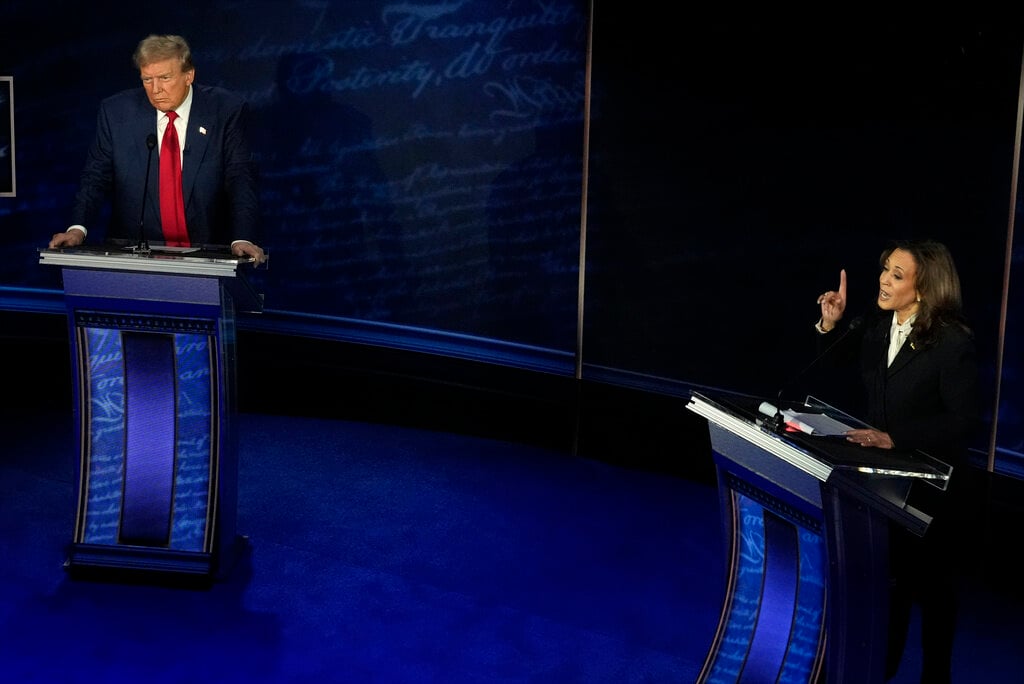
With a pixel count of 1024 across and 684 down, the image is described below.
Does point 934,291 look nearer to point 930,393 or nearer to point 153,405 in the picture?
point 930,393

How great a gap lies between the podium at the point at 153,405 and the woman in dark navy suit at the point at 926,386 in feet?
5.97

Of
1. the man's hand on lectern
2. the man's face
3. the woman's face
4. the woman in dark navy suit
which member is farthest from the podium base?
the woman's face

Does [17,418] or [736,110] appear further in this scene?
[17,418]

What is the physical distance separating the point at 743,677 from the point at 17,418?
166 inches

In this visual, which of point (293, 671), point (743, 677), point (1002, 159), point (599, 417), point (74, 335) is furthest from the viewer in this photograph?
point (599, 417)

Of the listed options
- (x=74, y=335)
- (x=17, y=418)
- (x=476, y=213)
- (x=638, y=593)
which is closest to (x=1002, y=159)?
(x=638, y=593)

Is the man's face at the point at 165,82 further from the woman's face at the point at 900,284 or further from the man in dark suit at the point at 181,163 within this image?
the woman's face at the point at 900,284

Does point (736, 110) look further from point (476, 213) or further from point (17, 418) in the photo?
point (17, 418)

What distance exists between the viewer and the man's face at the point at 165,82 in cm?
373

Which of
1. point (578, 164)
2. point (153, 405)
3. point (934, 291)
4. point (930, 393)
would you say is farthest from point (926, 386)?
point (578, 164)

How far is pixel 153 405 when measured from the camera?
3.64 meters

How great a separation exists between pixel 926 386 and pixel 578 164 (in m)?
2.72

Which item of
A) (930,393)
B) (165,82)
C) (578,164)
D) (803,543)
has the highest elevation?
(165,82)

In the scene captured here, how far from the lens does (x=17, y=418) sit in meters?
5.73
